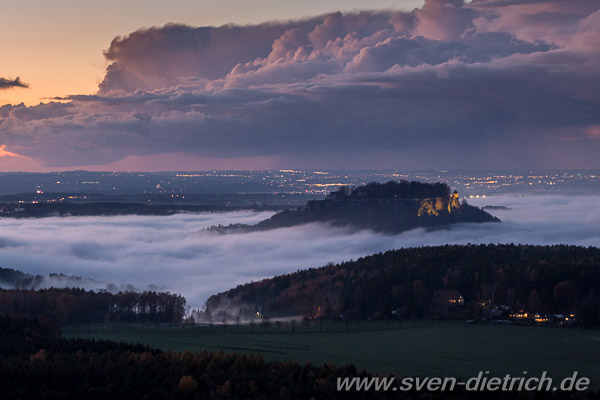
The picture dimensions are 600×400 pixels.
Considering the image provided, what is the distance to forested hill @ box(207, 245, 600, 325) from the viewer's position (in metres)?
137

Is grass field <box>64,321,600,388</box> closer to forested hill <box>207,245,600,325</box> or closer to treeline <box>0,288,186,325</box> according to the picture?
forested hill <box>207,245,600,325</box>

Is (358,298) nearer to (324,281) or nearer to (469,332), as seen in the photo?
(324,281)

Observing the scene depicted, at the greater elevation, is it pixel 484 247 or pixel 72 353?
pixel 484 247

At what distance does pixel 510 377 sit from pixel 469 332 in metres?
34.2

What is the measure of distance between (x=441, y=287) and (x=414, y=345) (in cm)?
5302

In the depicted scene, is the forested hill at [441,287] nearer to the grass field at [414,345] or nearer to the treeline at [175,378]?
the grass field at [414,345]

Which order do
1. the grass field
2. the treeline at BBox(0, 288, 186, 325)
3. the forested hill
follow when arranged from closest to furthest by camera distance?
the grass field → the forested hill → the treeline at BBox(0, 288, 186, 325)

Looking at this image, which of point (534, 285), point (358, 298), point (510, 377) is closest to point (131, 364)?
point (510, 377)

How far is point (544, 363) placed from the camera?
3401 inches

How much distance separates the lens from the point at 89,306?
148 meters

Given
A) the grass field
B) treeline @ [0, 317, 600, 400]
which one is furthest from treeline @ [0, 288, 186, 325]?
treeline @ [0, 317, 600, 400]

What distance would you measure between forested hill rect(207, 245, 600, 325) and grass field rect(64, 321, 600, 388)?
15903 millimetres

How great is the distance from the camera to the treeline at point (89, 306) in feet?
470

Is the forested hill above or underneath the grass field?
above
